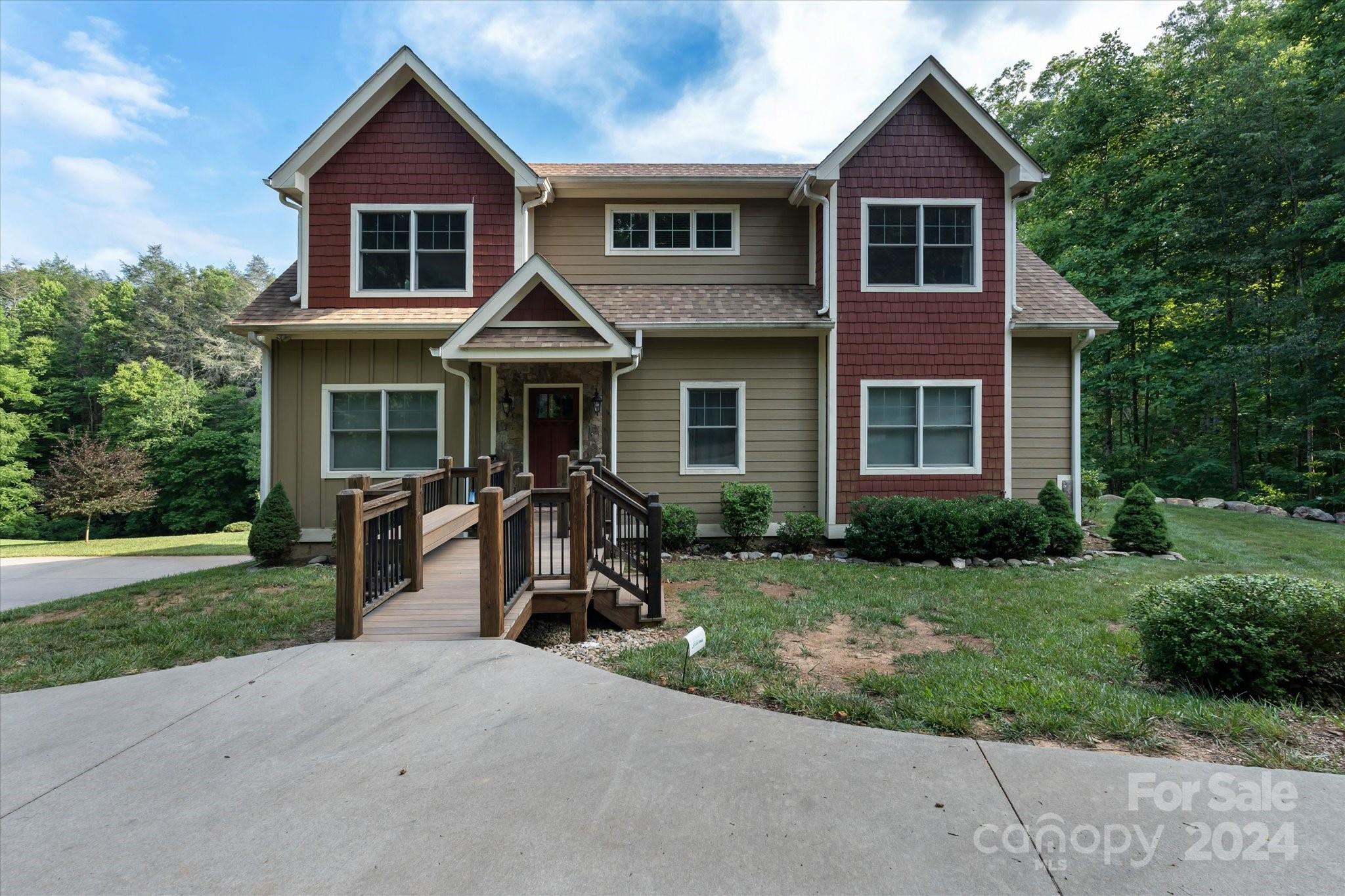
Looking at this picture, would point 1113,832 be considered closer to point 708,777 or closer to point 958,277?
point 708,777

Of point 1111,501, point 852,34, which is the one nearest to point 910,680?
point 852,34

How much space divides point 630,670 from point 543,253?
27.5ft

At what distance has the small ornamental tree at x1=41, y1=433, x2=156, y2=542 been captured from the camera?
19625 millimetres

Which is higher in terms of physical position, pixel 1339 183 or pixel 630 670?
pixel 1339 183

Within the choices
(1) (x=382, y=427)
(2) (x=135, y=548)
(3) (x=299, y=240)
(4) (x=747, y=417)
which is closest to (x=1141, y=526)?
(4) (x=747, y=417)

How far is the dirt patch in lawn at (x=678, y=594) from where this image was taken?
5.52m

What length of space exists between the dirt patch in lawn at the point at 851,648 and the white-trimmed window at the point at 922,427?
4.35 m

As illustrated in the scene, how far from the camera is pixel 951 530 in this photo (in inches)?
325

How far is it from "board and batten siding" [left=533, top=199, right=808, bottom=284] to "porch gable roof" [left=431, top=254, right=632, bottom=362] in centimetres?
211

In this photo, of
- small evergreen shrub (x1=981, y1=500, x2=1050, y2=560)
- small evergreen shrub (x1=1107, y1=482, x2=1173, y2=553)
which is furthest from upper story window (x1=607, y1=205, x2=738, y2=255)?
small evergreen shrub (x1=1107, y1=482, x2=1173, y2=553)

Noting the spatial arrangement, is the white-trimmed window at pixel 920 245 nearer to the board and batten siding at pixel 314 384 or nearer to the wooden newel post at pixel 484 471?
the wooden newel post at pixel 484 471

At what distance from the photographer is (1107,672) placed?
3.94 m

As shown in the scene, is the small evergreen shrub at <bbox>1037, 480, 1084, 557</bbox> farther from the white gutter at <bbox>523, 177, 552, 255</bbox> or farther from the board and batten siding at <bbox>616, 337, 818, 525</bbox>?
the white gutter at <bbox>523, 177, 552, 255</bbox>

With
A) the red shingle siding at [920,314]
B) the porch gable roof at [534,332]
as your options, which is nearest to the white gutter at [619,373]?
the porch gable roof at [534,332]
